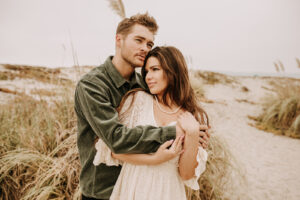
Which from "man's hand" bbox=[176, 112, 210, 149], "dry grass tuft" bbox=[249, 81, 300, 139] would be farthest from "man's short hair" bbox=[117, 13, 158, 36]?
"dry grass tuft" bbox=[249, 81, 300, 139]

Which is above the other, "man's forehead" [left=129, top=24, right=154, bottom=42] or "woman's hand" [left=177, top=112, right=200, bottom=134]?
"man's forehead" [left=129, top=24, right=154, bottom=42]

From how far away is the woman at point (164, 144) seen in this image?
1.12 m

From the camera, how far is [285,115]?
5168 mm

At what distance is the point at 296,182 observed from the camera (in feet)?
10.3

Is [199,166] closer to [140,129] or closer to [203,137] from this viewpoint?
[203,137]

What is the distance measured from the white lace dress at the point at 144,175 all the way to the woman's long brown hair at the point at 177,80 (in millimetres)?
271

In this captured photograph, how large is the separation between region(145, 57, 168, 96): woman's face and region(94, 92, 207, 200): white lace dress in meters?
0.18

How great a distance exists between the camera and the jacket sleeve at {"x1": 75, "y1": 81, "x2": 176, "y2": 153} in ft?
3.44

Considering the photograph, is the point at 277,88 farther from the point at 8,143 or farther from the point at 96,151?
the point at 8,143

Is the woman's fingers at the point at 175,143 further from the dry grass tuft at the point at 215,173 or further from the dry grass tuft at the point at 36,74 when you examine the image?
the dry grass tuft at the point at 36,74

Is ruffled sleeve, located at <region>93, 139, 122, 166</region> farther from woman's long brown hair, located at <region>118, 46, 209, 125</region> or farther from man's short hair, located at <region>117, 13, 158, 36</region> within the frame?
man's short hair, located at <region>117, 13, 158, 36</region>

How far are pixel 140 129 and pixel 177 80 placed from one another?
22.5 inches

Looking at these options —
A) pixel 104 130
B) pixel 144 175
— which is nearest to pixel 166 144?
pixel 144 175

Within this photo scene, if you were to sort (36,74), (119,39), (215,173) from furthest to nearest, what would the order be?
(36,74)
(215,173)
(119,39)
